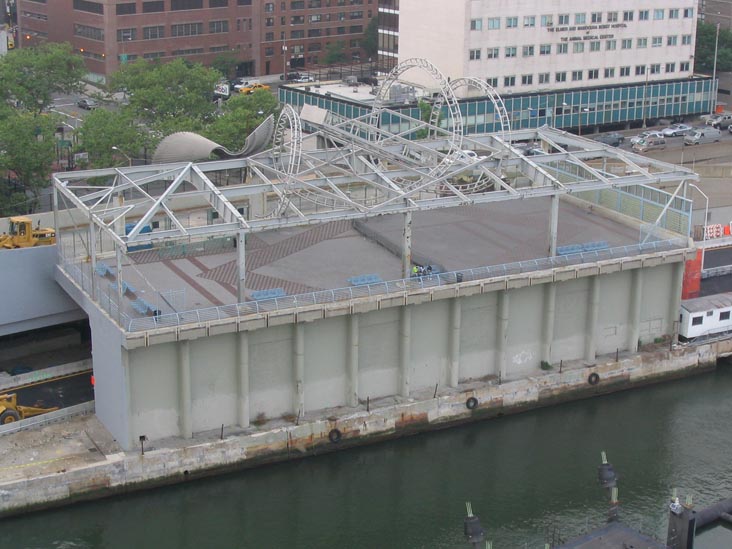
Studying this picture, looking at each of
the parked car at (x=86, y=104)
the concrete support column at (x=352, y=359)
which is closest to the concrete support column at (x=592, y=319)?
the concrete support column at (x=352, y=359)

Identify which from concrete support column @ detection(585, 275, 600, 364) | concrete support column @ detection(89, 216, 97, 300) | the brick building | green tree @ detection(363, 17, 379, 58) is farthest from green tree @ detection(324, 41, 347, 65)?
concrete support column @ detection(89, 216, 97, 300)

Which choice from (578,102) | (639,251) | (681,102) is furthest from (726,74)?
(639,251)

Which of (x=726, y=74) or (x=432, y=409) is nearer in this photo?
(x=432, y=409)

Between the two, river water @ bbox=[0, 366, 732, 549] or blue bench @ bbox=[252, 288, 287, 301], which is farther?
blue bench @ bbox=[252, 288, 287, 301]

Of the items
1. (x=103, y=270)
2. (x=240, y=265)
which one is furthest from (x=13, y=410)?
(x=240, y=265)

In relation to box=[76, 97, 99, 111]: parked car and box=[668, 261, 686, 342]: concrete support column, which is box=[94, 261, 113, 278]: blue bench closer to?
box=[668, 261, 686, 342]: concrete support column

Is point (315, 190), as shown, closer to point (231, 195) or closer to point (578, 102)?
point (231, 195)

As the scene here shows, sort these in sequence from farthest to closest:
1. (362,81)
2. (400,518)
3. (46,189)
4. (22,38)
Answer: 1. (22,38)
2. (362,81)
3. (46,189)
4. (400,518)
